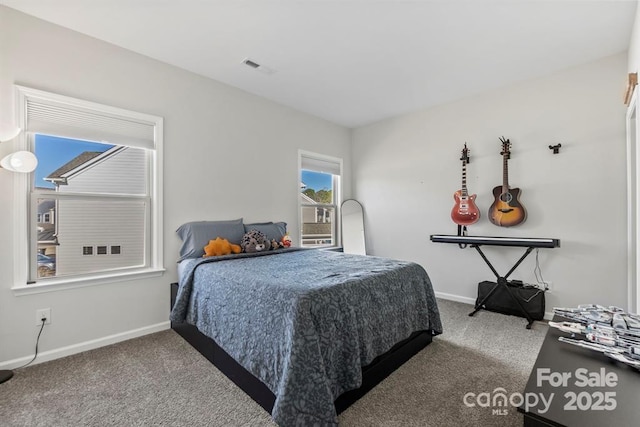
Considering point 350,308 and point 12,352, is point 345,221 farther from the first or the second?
point 12,352

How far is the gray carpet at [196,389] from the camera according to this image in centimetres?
157

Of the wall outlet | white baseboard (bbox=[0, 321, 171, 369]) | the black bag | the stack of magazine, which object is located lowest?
white baseboard (bbox=[0, 321, 171, 369])

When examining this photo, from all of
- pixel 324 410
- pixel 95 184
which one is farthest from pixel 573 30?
pixel 95 184

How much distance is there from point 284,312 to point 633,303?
10.5 feet

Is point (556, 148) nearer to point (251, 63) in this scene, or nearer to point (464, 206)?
point (464, 206)

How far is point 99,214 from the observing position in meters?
2.54

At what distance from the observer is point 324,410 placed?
139 cm

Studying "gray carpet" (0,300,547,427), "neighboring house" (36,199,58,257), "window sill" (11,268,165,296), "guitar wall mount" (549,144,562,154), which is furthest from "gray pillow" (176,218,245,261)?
"guitar wall mount" (549,144,562,154)

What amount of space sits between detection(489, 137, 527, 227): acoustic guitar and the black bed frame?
176 cm

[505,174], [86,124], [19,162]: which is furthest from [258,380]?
[505,174]

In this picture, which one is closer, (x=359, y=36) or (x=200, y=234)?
(x=359, y=36)

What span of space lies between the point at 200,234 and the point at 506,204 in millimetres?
3450

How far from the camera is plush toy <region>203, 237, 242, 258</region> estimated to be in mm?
2793

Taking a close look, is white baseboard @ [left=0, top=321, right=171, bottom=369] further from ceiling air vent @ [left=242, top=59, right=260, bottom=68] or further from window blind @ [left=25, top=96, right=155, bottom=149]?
ceiling air vent @ [left=242, top=59, right=260, bottom=68]
